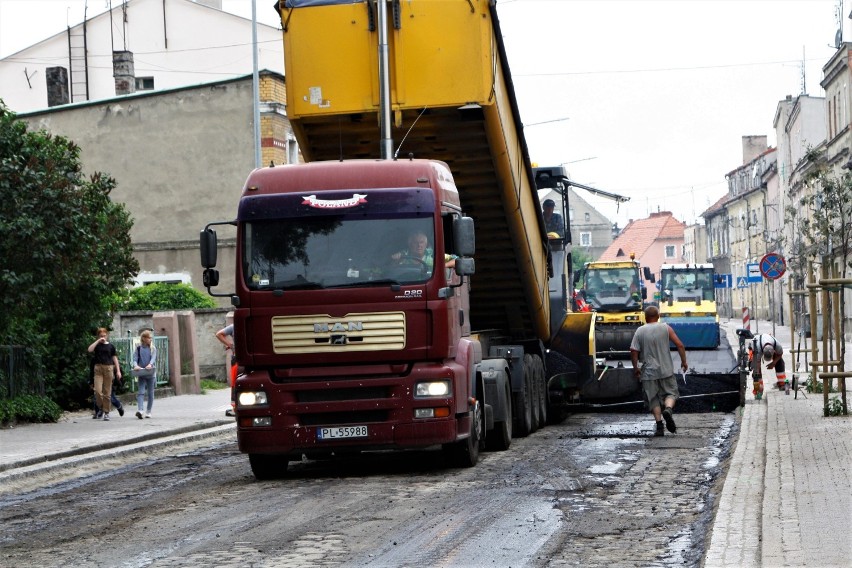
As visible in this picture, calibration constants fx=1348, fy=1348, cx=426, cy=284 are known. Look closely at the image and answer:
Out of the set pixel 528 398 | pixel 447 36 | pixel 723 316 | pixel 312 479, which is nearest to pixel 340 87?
pixel 447 36

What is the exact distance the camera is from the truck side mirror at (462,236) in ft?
43.0

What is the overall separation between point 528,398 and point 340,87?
5822 millimetres

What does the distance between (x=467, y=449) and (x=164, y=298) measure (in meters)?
22.6

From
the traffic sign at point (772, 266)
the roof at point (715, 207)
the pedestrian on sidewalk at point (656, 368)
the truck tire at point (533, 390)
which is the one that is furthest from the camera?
the roof at point (715, 207)

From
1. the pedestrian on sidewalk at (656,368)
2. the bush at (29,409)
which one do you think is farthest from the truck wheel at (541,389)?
the bush at (29,409)

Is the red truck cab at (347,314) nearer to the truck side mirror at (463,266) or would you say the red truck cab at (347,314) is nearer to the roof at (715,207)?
the truck side mirror at (463,266)

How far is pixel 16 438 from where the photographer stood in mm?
19750

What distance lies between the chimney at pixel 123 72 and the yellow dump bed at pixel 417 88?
33573 millimetres

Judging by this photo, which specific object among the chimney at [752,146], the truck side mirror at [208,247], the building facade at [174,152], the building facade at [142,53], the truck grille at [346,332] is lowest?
the truck grille at [346,332]

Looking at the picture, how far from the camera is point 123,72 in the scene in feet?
156

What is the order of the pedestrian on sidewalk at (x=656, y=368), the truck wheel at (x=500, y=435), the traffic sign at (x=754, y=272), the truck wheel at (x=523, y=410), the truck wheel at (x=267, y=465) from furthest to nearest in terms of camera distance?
the traffic sign at (x=754, y=272) < the truck wheel at (x=523, y=410) < the pedestrian on sidewalk at (x=656, y=368) < the truck wheel at (x=500, y=435) < the truck wheel at (x=267, y=465)

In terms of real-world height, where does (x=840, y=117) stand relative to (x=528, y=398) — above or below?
above

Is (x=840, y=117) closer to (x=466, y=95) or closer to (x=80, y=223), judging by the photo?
(x=80, y=223)

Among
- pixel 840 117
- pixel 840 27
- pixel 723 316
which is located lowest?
pixel 723 316
